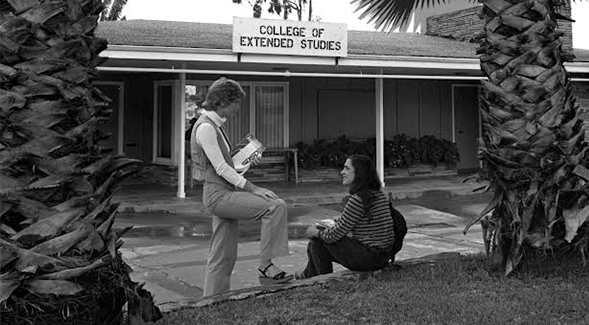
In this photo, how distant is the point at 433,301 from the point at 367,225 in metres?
0.93

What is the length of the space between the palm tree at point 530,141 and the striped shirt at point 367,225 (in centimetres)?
87

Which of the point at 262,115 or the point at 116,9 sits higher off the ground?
the point at 116,9

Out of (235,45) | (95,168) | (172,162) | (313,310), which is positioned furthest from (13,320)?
(172,162)

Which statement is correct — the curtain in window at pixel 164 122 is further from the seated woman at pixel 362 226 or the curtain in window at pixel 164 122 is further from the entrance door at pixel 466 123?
the seated woman at pixel 362 226

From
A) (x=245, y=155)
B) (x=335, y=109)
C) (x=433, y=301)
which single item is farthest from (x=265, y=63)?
(x=433, y=301)

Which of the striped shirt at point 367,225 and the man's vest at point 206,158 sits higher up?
the man's vest at point 206,158


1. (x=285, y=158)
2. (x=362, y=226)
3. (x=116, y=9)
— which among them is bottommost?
(x=362, y=226)

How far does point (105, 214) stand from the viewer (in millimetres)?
3111

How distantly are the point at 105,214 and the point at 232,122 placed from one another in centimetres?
1239

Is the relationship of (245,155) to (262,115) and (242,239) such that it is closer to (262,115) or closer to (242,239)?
(242,239)

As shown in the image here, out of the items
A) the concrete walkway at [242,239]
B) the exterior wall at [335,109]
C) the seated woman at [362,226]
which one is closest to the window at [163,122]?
the exterior wall at [335,109]

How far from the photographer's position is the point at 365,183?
5.18 m

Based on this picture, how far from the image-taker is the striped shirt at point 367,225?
204 inches

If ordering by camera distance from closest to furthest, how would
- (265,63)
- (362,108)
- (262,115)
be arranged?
(265,63) < (262,115) < (362,108)
